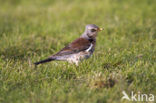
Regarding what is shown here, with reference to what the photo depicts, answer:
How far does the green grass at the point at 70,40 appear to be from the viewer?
550 cm

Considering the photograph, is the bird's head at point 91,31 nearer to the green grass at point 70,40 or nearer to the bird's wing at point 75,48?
the bird's wing at point 75,48

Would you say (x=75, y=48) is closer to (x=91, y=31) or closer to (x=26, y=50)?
(x=91, y=31)

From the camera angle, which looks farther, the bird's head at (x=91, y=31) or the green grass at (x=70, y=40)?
the bird's head at (x=91, y=31)

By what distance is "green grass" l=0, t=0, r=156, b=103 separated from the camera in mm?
5500

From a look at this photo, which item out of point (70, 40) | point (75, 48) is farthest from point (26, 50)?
point (75, 48)

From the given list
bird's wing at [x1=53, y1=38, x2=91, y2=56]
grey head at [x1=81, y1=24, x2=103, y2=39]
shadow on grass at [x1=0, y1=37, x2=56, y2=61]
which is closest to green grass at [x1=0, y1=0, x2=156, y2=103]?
shadow on grass at [x1=0, y1=37, x2=56, y2=61]

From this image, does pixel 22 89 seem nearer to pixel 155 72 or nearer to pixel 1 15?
pixel 155 72

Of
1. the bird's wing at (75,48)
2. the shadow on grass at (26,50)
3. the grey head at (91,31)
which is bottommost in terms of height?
the shadow on grass at (26,50)

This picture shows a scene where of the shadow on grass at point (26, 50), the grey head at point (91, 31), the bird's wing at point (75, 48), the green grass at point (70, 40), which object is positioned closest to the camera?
the green grass at point (70, 40)

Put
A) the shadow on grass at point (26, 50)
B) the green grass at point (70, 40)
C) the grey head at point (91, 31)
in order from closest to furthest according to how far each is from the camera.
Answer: the green grass at point (70, 40) < the grey head at point (91, 31) < the shadow on grass at point (26, 50)

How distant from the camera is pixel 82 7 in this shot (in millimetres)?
13195

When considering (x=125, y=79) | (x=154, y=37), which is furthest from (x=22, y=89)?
(x=154, y=37)

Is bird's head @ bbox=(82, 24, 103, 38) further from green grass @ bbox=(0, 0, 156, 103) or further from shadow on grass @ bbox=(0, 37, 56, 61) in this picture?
shadow on grass @ bbox=(0, 37, 56, 61)

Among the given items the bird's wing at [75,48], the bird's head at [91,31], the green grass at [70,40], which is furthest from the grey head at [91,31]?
the green grass at [70,40]
